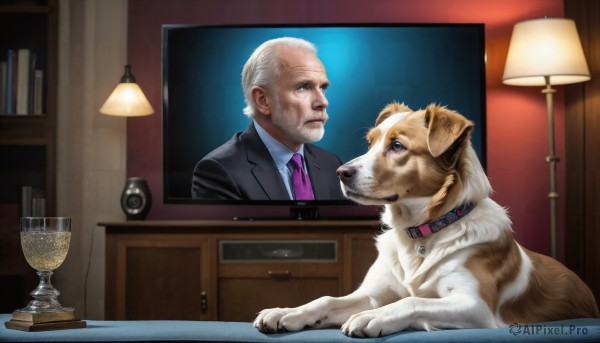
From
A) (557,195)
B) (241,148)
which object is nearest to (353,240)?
(241,148)

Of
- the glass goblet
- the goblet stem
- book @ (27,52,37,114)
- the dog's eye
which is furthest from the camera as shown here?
book @ (27,52,37,114)

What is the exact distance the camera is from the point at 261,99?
400 cm

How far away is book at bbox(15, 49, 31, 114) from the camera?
414cm

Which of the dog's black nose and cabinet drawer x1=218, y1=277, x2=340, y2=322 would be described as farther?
cabinet drawer x1=218, y1=277, x2=340, y2=322

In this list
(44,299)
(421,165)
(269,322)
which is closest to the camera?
(269,322)

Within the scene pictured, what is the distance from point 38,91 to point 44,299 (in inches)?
109

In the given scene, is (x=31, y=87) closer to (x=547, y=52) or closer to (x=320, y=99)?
(x=320, y=99)

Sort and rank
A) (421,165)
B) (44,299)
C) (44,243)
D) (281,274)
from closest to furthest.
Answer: (44,299)
(44,243)
(421,165)
(281,274)

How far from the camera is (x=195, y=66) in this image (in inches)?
158

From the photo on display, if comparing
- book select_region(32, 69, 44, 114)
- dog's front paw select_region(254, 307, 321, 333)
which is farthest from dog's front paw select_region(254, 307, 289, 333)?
book select_region(32, 69, 44, 114)

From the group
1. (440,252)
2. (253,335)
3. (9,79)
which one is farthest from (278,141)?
(253,335)

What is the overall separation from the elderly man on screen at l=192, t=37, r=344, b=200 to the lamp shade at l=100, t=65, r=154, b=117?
48cm

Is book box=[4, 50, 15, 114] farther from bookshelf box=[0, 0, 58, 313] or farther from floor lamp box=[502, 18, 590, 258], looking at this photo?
floor lamp box=[502, 18, 590, 258]

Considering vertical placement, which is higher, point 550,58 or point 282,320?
point 550,58
